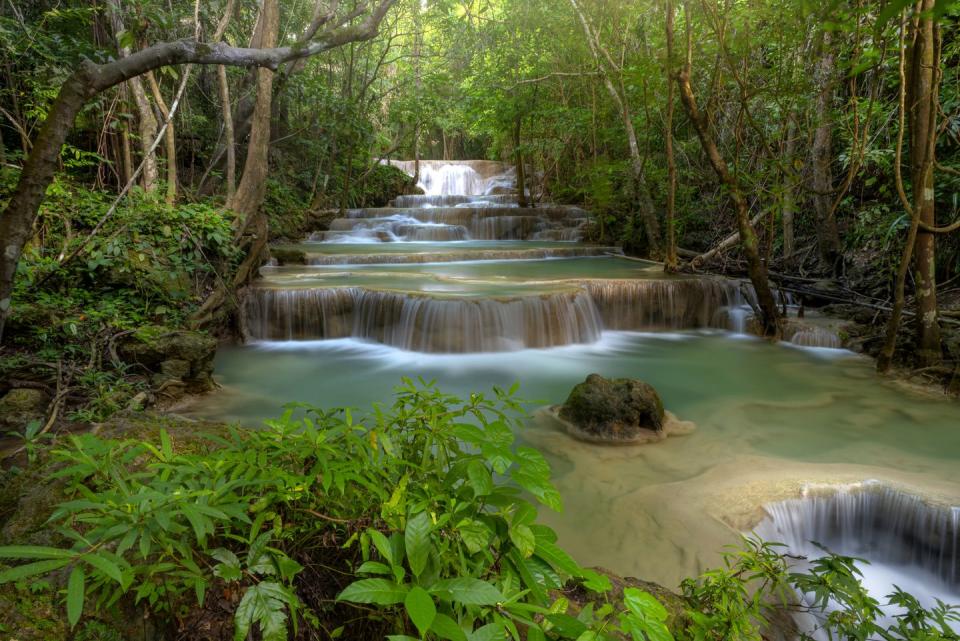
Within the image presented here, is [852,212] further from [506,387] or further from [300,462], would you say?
[300,462]

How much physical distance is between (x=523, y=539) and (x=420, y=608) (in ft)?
1.38

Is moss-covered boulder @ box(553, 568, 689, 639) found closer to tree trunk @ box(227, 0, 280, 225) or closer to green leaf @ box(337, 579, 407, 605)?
green leaf @ box(337, 579, 407, 605)

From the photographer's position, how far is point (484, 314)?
7.30m

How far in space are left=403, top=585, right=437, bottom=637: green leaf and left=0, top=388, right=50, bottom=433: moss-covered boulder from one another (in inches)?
160

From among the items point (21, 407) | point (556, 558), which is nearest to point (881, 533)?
point (556, 558)

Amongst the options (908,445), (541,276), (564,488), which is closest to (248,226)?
(541,276)

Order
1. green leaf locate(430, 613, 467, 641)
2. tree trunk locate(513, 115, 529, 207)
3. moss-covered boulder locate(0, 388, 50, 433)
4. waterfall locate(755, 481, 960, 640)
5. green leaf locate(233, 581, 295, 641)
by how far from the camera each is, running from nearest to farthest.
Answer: green leaf locate(430, 613, 467, 641) < green leaf locate(233, 581, 295, 641) < waterfall locate(755, 481, 960, 640) < moss-covered boulder locate(0, 388, 50, 433) < tree trunk locate(513, 115, 529, 207)

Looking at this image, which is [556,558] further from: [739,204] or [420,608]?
[739,204]

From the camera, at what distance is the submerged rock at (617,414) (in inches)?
175

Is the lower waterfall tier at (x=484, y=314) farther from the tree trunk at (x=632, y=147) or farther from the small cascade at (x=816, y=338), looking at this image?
the tree trunk at (x=632, y=147)

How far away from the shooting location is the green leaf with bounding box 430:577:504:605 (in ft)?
4.23

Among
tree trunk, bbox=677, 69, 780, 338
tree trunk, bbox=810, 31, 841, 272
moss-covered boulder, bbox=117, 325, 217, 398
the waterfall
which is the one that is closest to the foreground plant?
the waterfall

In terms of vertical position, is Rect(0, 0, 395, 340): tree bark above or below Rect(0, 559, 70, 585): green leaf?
above

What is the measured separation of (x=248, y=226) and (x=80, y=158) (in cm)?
246
